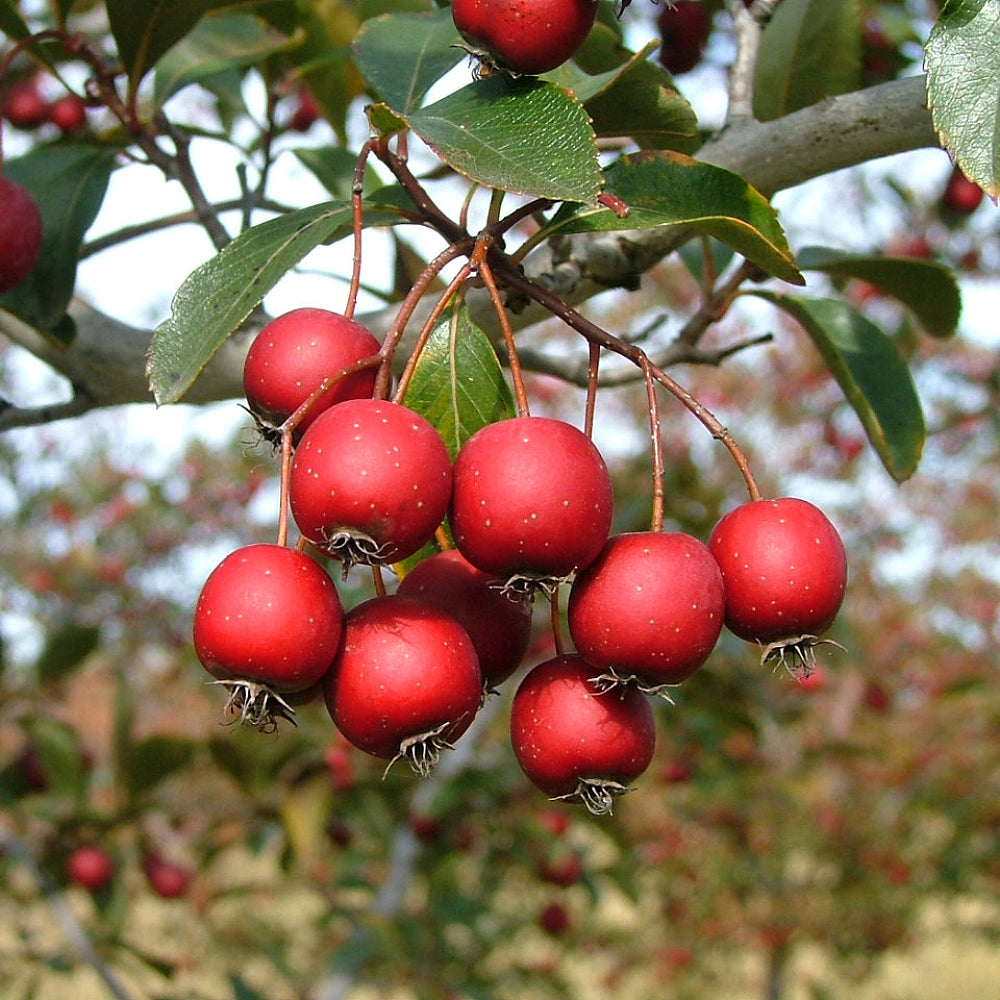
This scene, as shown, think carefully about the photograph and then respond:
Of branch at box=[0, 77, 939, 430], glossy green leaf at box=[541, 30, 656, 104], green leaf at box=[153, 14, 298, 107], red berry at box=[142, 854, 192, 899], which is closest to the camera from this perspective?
glossy green leaf at box=[541, 30, 656, 104]

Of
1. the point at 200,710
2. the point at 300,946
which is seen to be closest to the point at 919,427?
the point at 300,946

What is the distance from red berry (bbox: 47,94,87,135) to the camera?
2.44 m

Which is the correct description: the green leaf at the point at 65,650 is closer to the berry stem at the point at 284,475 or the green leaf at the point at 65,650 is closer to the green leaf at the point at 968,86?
the berry stem at the point at 284,475

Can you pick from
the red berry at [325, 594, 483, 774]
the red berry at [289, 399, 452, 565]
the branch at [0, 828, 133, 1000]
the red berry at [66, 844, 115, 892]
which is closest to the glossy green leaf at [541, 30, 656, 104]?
the red berry at [289, 399, 452, 565]

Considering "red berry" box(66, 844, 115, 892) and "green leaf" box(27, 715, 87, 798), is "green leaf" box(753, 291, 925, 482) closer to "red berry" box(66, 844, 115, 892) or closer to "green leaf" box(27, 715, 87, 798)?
"green leaf" box(27, 715, 87, 798)

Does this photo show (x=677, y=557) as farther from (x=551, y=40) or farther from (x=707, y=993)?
(x=707, y=993)

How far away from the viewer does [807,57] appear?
63.9 inches

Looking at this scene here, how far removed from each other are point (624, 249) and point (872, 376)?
44 cm

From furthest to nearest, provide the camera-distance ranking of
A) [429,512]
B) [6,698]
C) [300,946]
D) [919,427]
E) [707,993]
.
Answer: [707,993]
[300,946]
[6,698]
[919,427]
[429,512]

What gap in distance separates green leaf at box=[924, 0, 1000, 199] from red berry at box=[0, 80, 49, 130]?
2218 mm

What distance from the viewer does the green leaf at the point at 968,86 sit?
2.97 feet

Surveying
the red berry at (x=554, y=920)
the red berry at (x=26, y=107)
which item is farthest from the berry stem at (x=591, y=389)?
the red berry at (x=554, y=920)

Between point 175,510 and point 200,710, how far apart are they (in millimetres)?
1328

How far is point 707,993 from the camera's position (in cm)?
654
